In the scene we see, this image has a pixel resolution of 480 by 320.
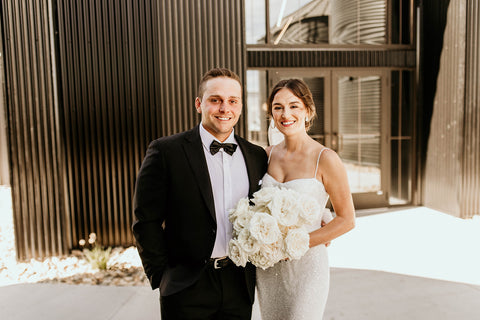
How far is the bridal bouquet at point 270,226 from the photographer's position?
169 cm

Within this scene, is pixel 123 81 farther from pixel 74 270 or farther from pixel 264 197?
pixel 264 197

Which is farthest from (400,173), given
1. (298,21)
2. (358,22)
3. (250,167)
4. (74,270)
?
(250,167)

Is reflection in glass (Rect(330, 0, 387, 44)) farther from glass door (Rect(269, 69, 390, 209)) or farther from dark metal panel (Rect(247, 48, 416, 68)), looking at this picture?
glass door (Rect(269, 69, 390, 209))

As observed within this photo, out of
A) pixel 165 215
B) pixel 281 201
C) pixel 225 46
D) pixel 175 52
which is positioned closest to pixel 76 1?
pixel 175 52

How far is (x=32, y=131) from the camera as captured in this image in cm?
449

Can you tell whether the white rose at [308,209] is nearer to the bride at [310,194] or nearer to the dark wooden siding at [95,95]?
the bride at [310,194]

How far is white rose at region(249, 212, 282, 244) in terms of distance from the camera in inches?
65.7

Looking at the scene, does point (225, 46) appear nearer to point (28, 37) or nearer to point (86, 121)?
point (86, 121)

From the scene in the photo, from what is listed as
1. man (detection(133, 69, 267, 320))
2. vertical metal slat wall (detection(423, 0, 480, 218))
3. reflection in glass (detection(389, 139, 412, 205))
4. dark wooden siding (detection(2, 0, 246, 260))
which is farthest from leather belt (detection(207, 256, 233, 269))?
reflection in glass (detection(389, 139, 412, 205))

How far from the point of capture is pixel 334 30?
6.89m

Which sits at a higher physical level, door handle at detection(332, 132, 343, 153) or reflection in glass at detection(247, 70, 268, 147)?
reflection in glass at detection(247, 70, 268, 147)

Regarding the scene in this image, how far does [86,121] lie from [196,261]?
3482 millimetres

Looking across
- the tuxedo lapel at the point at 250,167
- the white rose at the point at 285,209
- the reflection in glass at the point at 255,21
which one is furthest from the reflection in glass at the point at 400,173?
the white rose at the point at 285,209

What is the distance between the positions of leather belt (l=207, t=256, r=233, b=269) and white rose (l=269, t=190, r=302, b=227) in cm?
41
